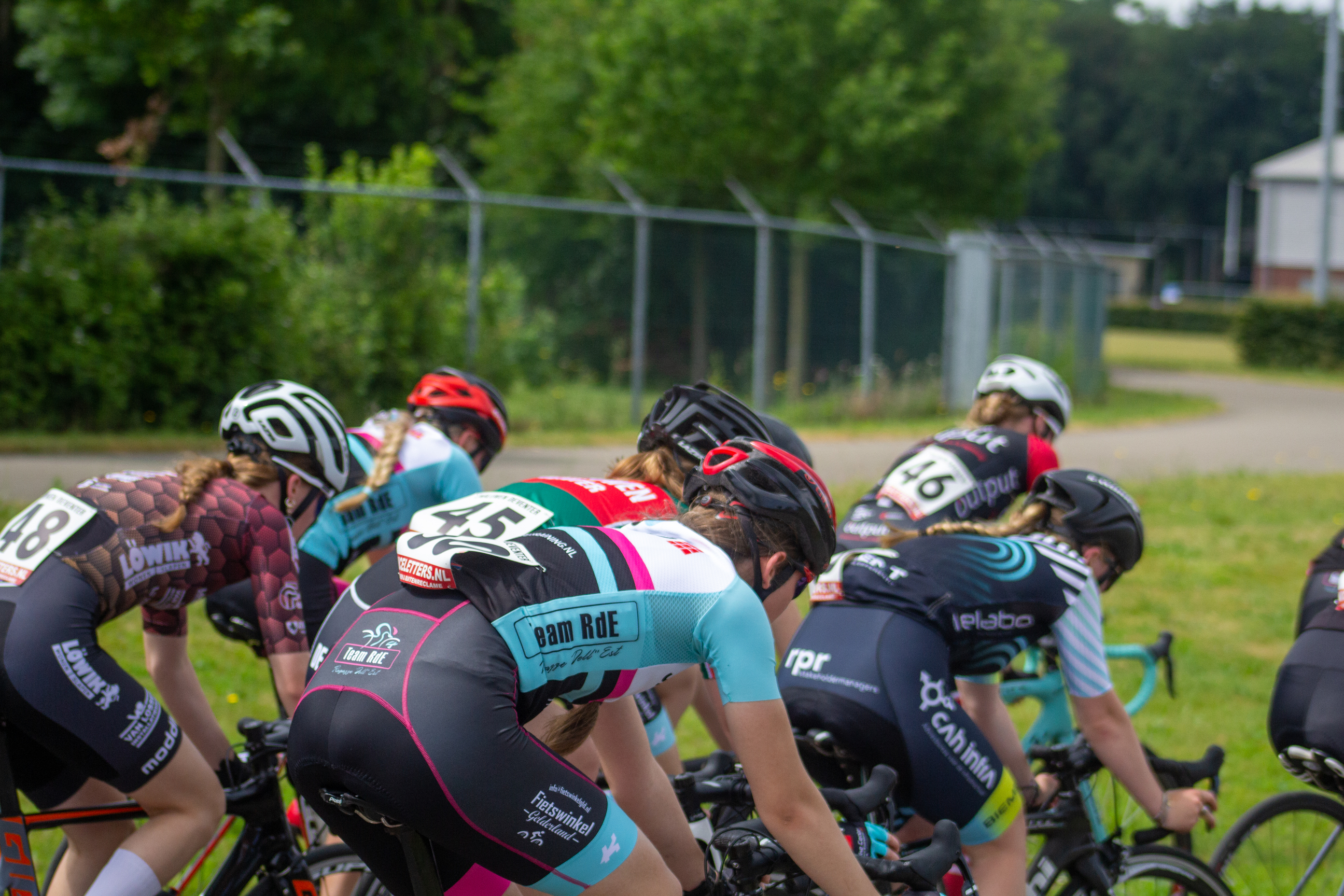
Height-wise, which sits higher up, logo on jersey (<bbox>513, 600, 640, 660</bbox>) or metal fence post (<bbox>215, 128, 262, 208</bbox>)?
metal fence post (<bbox>215, 128, 262, 208</bbox>)

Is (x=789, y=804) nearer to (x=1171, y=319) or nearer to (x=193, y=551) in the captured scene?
(x=193, y=551)

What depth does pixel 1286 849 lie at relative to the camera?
4387 mm

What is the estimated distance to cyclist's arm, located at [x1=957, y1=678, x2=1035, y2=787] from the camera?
4.22m

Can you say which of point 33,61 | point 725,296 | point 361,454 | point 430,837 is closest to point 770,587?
point 430,837

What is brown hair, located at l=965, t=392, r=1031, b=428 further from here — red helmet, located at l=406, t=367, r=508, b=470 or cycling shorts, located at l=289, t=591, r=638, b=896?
cycling shorts, located at l=289, t=591, r=638, b=896

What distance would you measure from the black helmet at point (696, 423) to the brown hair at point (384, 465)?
0.97 m

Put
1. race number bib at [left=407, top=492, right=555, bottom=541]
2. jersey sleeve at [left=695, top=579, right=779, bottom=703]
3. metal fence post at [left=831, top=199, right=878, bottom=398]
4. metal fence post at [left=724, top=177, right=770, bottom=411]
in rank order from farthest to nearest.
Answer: metal fence post at [left=831, top=199, right=878, bottom=398], metal fence post at [left=724, top=177, right=770, bottom=411], race number bib at [left=407, top=492, right=555, bottom=541], jersey sleeve at [left=695, top=579, right=779, bottom=703]

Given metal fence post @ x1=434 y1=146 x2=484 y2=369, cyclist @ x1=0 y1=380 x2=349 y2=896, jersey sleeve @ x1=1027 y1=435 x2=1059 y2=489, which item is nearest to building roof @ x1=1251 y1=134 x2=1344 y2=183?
metal fence post @ x1=434 y1=146 x2=484 y2=369

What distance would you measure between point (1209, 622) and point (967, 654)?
5.87 meters

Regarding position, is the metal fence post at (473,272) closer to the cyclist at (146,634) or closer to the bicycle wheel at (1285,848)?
the cyclist at (146,634)

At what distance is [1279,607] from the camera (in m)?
9.40

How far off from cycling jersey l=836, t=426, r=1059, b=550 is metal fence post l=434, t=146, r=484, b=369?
373 inches

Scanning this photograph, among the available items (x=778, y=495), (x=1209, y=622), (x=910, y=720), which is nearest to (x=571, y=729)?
(x=778, y=495)

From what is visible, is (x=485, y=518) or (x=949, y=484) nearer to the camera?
(x=485, y=518)
